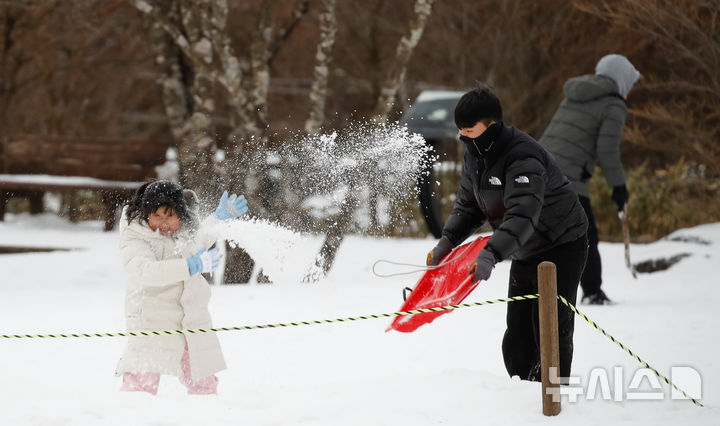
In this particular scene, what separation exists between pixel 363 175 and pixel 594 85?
86.6 inches

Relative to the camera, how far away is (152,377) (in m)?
4.29

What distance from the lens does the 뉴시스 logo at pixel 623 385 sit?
168 inches

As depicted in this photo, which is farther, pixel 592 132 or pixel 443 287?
pixel 592 132

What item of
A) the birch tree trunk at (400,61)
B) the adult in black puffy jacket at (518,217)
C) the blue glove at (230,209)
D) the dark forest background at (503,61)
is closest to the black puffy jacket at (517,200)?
the adult in black puffy jacket at (518,217)

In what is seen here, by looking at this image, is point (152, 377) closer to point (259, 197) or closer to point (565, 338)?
point (565, 338)

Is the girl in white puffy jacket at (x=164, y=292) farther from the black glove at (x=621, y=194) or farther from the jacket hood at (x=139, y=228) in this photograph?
the black glove at (x=621, y=194)

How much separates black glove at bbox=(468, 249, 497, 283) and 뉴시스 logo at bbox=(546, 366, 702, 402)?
545mm

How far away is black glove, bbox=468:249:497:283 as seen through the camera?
3746mm

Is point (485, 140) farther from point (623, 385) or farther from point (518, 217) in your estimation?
point (623, 385)

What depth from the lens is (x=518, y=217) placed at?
388cm

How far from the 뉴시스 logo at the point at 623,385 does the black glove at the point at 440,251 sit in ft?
2.72

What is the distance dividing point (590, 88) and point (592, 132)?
0.34 meters

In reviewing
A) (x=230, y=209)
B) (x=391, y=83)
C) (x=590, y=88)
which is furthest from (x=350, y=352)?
(x=391, y=83)

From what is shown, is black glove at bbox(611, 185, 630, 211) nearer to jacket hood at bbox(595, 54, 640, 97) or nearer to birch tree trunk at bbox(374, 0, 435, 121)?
jacket hood at bbox(595, 54, 640, 97)
